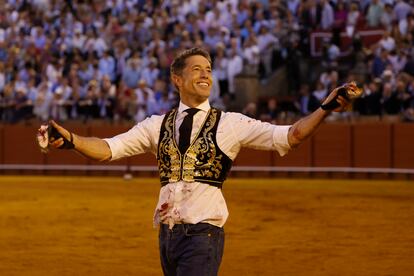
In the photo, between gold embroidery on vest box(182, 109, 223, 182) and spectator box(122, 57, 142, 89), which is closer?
gold embroidery on vest box(182, 109, 223, 182)

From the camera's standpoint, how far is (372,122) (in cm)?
1634

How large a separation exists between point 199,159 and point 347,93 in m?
0.74

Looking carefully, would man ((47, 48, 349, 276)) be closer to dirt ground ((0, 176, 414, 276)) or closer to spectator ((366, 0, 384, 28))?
dirt ground ((0, 176, 414, 276))

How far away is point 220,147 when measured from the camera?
3.98m

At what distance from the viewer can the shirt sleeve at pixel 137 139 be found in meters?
4.11

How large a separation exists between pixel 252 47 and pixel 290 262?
9258 millimetres

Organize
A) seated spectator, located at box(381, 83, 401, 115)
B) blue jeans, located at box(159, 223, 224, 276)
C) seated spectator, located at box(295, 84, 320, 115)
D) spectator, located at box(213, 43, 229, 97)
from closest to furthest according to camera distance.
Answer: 1. blue jeans, located at box(159, 223, 224, 276)
2. seated spectator, located at box(381, 83, 401, 115)
3. seated spectator, located at box(295, 84, 320, 115)
4. spectator, located at box(213, 43, 229, 97)

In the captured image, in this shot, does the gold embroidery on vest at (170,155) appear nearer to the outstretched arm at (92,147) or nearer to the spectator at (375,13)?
the outstretched arm at (92,147)

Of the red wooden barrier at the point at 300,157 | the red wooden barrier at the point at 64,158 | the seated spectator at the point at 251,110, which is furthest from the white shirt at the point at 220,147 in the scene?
the red wooden barrier at the point at 64,158

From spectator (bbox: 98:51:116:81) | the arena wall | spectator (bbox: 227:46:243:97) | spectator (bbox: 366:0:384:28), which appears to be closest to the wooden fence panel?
the arena wall

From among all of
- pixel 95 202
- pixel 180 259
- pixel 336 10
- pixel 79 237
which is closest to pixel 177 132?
pixel 180 259

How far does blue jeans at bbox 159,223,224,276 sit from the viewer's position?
3844 millimetres

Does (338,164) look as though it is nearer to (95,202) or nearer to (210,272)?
(95,202)

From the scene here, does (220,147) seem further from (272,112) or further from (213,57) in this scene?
(213,57)
